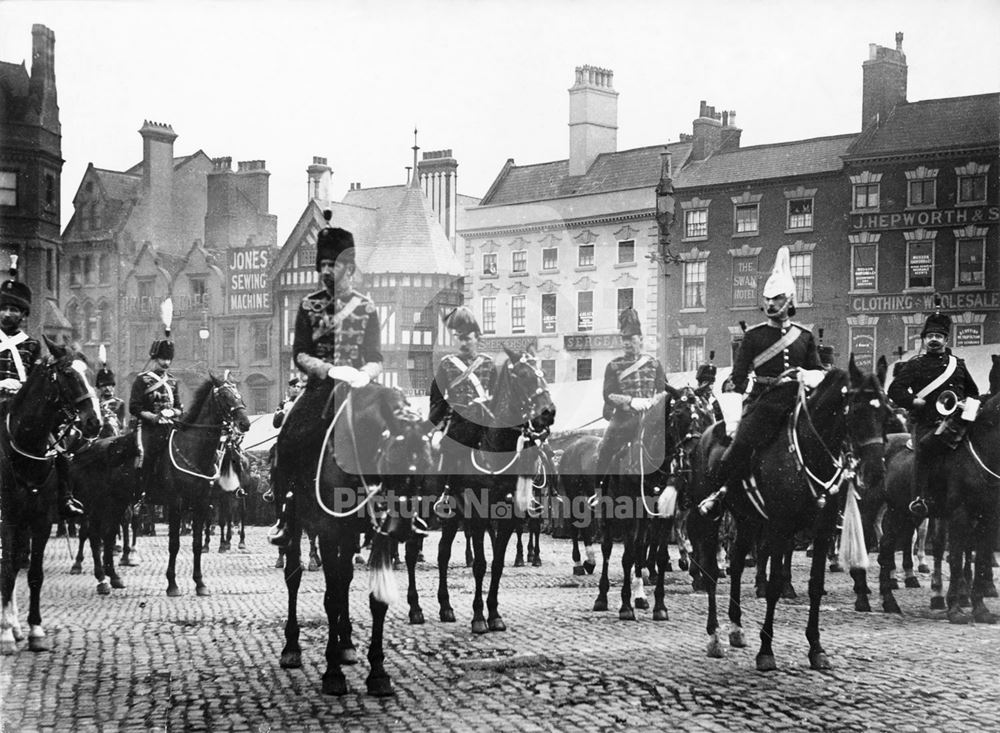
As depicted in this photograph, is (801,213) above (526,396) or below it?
above

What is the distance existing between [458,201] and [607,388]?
1145cm

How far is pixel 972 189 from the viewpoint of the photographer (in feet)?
61.8

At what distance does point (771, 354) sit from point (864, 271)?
490 inches

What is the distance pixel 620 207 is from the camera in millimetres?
24031

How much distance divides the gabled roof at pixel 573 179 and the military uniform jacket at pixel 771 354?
9.13 meters

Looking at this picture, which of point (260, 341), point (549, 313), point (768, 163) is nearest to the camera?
point (549, 313)

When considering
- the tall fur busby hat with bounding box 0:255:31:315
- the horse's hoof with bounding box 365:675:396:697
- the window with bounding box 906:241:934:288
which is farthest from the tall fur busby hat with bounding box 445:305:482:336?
the window with bounding box 906:241:934:288

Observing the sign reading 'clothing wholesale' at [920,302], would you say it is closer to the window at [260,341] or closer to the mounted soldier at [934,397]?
the mounted soldier at [934,397]

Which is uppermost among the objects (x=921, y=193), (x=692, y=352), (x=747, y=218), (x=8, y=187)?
(x=747, y=218)

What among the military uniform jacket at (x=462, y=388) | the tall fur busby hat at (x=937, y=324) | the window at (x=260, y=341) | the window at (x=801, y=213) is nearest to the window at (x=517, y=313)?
the window at (x=801, y=213)

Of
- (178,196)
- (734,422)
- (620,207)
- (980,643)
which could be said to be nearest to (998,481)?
(980,643)

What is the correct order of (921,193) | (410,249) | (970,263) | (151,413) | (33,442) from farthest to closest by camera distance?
(410,249) → (921,193) → (970,263) → (151,413) → (33,442)

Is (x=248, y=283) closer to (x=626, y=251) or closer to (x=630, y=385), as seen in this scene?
(x=626, y=251)

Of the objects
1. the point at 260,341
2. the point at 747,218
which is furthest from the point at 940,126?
the point at 260,341
